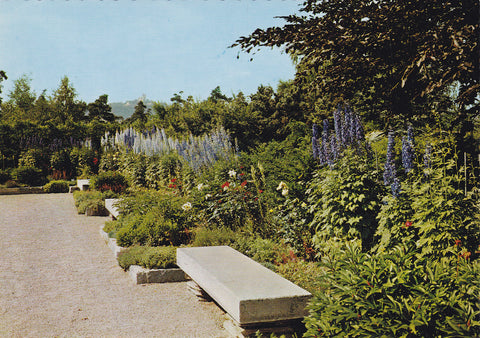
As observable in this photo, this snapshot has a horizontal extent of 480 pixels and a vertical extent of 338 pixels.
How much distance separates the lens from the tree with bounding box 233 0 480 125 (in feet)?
14.0

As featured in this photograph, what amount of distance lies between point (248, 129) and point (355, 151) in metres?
15.5

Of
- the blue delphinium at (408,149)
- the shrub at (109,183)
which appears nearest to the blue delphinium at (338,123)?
the blue delphinium at (408,149)

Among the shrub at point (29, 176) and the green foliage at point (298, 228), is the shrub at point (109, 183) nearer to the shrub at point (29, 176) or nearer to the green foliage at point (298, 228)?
the shrub at point (29, 176)

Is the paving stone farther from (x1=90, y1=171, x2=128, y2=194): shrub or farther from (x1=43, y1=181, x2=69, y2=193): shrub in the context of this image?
(x1=43, y1=181, x2=69, y2=193): shrub

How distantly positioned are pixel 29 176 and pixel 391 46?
14862 mm

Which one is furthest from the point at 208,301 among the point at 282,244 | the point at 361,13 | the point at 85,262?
the point at 361,13

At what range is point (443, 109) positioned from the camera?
6.16 m

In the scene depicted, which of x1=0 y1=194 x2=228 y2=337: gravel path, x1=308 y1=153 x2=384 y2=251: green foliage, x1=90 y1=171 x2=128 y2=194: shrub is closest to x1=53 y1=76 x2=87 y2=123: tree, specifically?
x1=90 y1=171 x2=128 y2=194: shrub

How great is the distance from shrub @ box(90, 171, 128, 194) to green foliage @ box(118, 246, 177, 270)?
6756 mm

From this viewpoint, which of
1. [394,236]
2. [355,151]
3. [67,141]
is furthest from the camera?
[67,141]

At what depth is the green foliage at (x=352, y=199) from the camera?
4.41 metres

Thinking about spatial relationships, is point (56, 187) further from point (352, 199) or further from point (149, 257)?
point (352, 199)

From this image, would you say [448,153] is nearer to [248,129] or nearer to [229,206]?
[229,206]

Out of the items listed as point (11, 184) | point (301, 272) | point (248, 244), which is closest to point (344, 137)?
point (301, 272)
